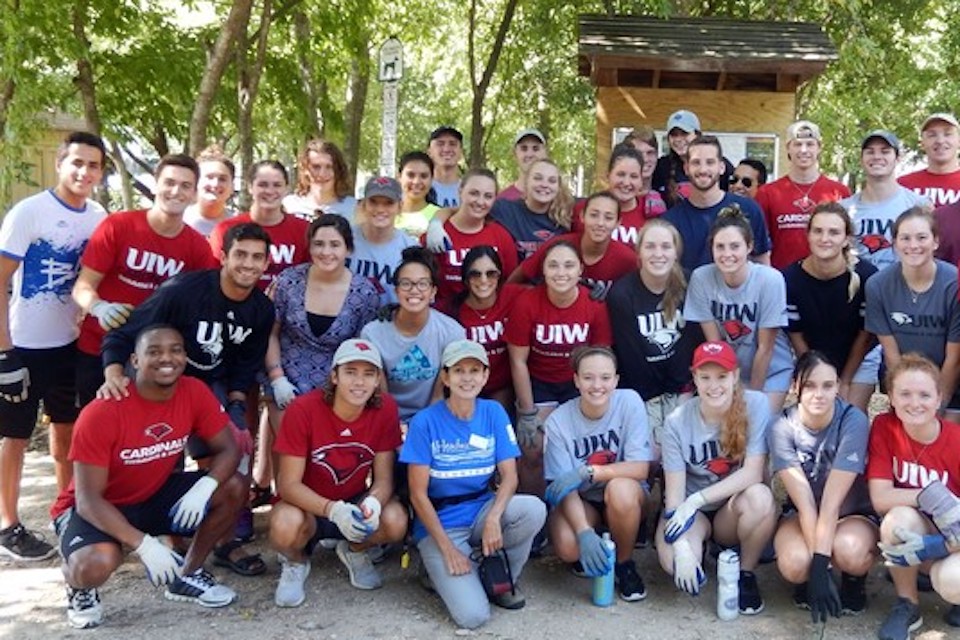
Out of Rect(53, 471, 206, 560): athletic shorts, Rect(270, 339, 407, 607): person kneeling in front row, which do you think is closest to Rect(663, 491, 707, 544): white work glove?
Rect(270, 339, 407, 607): person kneeling in front row

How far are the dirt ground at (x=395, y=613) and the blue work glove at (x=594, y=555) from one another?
21cm

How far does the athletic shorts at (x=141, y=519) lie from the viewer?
4.16 m

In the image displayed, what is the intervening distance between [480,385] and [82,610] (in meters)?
2.21

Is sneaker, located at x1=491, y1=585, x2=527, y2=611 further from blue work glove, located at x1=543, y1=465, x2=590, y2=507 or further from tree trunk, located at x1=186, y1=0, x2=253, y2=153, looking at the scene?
tree trunk, located at x1=186, y1=0, x2=253, y2=153

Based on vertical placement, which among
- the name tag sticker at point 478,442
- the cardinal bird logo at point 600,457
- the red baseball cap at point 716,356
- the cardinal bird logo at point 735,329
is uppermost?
the cardinal bird logo at point 735,329

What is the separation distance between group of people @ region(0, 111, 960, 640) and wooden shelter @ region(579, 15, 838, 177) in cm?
390

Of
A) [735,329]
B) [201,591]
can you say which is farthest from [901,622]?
[201,591]

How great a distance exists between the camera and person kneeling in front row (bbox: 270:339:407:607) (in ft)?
14.8

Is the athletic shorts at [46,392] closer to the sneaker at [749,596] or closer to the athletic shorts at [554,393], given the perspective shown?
the athletic shorts at [554,393]

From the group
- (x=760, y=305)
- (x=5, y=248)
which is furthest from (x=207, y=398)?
(x=760, y=305)

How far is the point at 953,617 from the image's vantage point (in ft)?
14.1

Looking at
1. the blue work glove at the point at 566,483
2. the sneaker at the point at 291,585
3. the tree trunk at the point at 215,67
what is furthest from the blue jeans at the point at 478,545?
the tree trunk at the point at 215,67

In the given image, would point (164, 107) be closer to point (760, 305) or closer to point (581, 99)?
point (760, 305)

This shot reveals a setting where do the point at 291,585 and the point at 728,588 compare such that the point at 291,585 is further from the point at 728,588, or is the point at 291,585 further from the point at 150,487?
the point at 728,588
